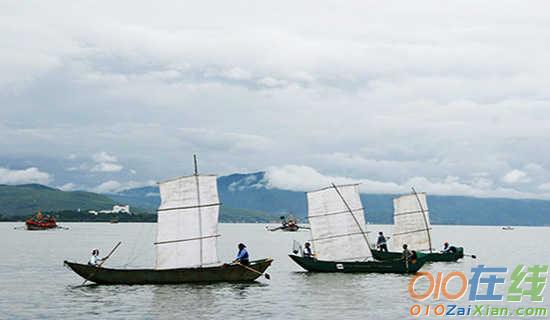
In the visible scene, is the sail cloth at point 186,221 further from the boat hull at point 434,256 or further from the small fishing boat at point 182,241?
the boat hull at point 434,256

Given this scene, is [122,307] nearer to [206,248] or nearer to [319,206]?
[206,248]

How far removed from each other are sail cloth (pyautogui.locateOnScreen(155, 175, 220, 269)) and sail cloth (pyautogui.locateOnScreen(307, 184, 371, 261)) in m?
13.7

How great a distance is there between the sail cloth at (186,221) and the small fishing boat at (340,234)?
534 inches

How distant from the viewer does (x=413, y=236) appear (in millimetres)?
92375

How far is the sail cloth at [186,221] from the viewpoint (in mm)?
61719

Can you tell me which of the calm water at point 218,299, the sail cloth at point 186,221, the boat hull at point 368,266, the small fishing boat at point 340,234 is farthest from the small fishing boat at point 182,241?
the boat hull at point 368,266

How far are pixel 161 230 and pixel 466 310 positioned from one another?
2730 centimetres

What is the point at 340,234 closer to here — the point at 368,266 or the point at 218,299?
the point at 368,266

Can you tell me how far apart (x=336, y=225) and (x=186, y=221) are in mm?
18226

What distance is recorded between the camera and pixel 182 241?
62.0 meters

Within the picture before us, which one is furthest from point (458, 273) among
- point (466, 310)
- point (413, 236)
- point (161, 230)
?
point (161, 230)

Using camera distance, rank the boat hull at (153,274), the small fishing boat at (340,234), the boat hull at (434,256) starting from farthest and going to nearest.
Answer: the boat hull at (434,256) < the small fishing boat at (340,234) < the boat hull at (153,274)

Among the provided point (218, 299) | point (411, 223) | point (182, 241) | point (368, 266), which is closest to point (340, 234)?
point (368, 266)

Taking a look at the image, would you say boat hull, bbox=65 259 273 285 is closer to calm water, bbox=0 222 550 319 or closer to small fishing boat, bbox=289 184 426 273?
calm water, bbox=0 222 550 319
